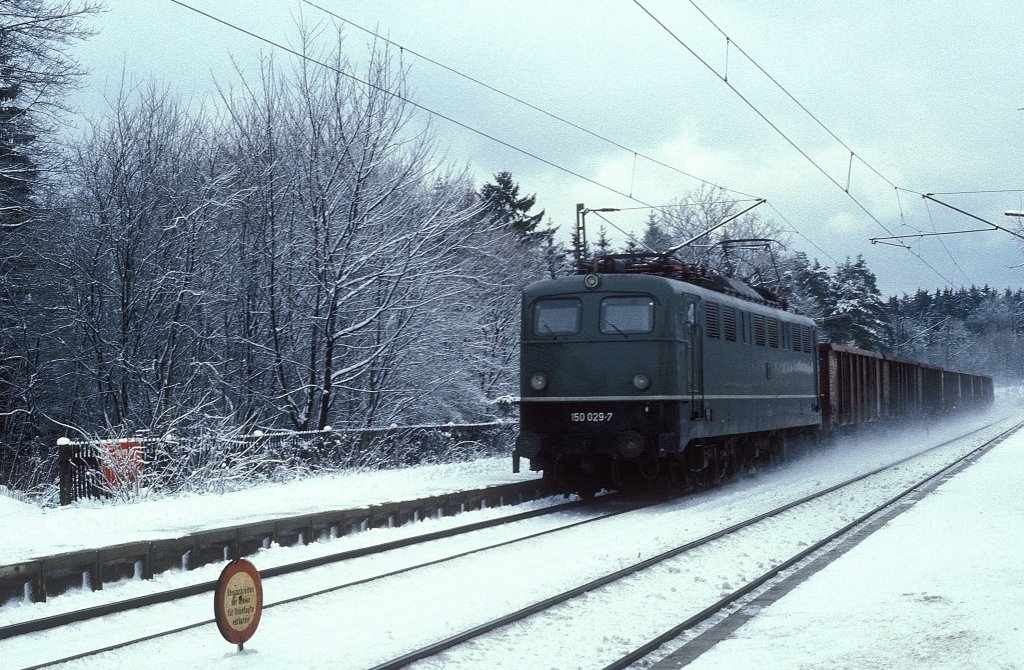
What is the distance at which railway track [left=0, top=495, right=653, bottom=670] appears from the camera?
24.5ft

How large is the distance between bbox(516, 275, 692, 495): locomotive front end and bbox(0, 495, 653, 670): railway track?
93 cm

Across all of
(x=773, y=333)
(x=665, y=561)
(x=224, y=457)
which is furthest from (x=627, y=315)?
(x=224, y=457)

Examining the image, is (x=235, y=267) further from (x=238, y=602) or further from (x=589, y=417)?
(x=238, y=602)

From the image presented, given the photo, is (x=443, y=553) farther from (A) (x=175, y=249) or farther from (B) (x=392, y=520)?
(A) (x=175, y=249)

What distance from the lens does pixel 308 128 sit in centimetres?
2145

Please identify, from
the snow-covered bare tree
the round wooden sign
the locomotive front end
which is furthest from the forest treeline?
the round wooden sign

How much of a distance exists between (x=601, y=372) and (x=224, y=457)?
18.4ft

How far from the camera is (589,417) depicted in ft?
50.6

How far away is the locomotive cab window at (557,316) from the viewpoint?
626 inches

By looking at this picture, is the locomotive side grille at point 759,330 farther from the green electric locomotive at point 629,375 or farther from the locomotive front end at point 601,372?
the locomotive front end at point 601,372

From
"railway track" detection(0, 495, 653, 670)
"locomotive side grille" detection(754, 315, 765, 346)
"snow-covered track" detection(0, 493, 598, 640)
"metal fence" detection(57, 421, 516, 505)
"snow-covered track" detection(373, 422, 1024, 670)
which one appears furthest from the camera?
"locomotive side grille" detection(754, 315, 765, 346)

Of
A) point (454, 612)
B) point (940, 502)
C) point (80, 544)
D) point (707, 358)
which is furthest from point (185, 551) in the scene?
point (940, 502)

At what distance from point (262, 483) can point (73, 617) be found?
8.35 meters

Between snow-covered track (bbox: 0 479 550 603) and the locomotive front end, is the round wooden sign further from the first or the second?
the locomotive front end
